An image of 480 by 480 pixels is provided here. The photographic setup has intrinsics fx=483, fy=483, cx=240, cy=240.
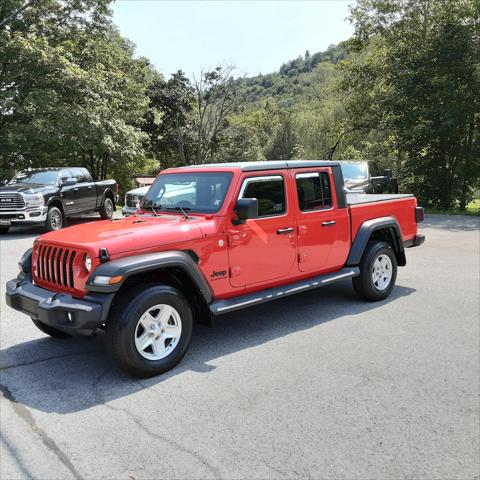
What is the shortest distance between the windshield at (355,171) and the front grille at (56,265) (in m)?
11.9

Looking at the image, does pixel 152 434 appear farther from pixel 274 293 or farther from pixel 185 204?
pixel 185 204

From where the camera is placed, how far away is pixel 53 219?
13312 millimetres

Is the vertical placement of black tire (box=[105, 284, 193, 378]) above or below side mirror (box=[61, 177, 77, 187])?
below

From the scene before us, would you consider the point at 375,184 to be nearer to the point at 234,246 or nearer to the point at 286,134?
the point at 234,246

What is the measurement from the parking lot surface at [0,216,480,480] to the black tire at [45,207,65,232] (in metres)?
7.71

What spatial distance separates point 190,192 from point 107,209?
475 inches

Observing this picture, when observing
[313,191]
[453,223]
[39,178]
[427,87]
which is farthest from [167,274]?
[427,87]

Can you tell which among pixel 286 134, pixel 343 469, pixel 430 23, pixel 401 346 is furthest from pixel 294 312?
pixel 286 134

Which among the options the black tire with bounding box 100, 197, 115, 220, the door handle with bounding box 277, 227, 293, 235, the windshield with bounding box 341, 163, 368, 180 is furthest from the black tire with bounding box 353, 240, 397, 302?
the black tire with bounding box 100, 197, 115, 220

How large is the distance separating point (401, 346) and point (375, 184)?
36.0 feet

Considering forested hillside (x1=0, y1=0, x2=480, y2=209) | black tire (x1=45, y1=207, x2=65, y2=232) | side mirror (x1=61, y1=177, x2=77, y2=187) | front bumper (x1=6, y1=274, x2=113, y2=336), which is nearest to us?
front bumper (x1=6, y1=274, x2=113, y2=336)

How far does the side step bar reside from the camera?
15.1 ft

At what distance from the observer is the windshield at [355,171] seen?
49.7 feet

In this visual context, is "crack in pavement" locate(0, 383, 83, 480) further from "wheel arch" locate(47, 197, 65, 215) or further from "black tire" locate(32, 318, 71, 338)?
"wheel arch" locate(47, 197, 65, 215)
